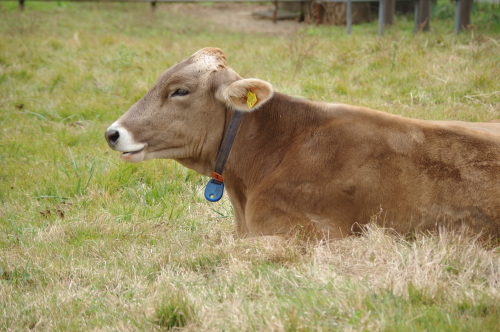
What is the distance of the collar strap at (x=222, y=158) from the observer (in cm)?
482

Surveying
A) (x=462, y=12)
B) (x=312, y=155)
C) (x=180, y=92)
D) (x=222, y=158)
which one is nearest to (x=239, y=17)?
(x=462, y=12)

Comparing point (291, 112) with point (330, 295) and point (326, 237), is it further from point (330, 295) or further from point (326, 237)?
point (330, 295)

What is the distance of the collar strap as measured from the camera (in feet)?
15.8

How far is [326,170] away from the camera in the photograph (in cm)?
440

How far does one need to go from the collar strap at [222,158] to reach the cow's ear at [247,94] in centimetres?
17

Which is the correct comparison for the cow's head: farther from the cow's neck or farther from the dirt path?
the dirt path

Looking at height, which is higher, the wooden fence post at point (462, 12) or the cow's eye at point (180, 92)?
the cow's eye at point (180, 92)

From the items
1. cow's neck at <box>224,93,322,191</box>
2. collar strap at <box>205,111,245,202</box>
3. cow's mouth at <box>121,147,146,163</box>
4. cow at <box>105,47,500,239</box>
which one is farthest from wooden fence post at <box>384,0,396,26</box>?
cow's mouth at <box>121,147,146,163</box>

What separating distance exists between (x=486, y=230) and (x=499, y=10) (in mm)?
11810

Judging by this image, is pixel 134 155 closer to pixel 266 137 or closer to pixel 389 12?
pixel 266 137

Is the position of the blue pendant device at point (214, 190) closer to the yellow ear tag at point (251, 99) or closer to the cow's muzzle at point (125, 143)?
the cow's muzzle at point (125, 143)

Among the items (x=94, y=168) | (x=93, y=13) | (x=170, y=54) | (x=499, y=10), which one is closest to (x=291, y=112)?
(x=94, y=168)

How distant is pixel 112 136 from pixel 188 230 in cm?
100

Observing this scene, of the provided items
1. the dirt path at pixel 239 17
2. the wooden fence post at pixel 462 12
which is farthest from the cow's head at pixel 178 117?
the dirt path at pixel 239 17
